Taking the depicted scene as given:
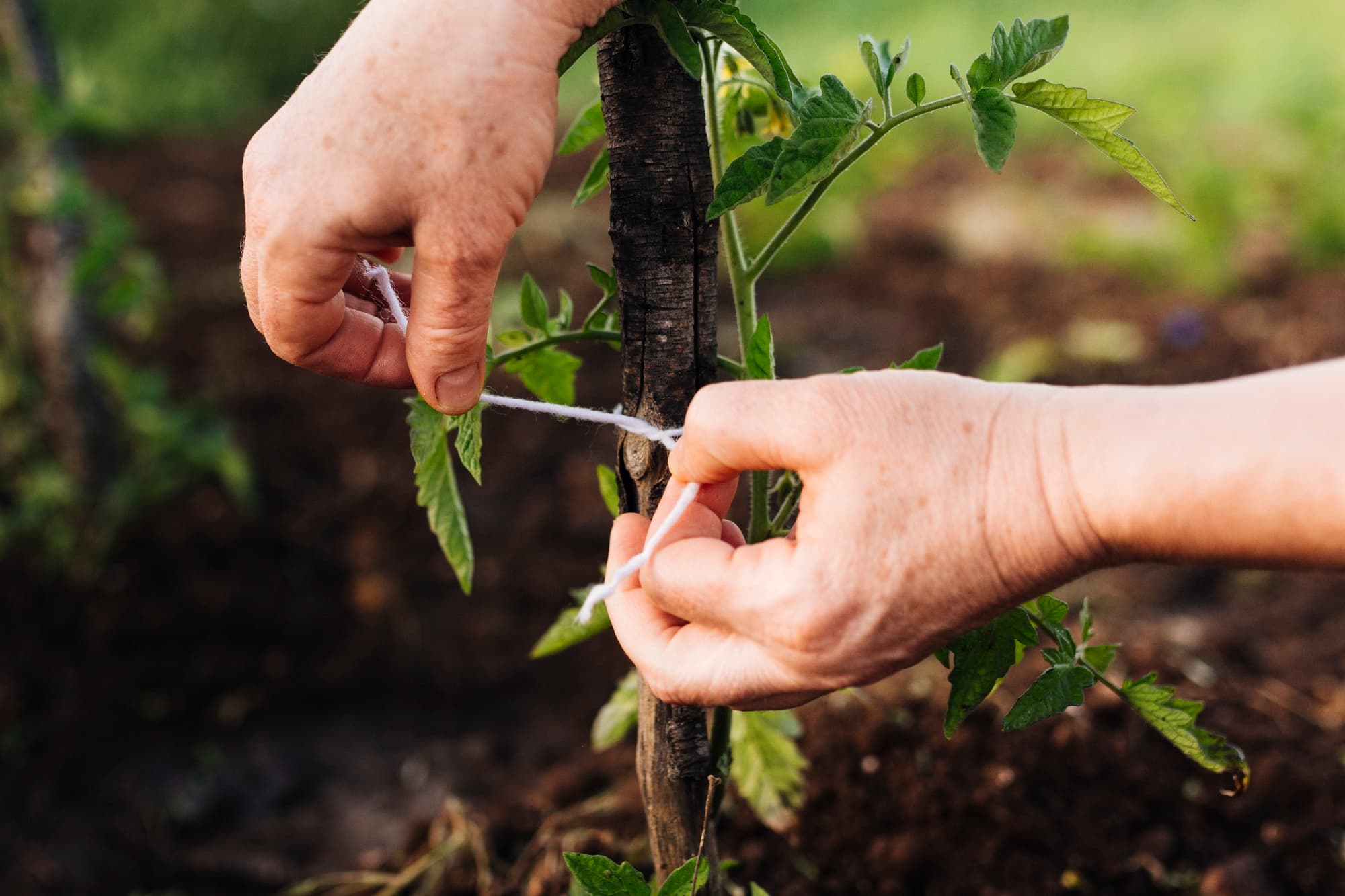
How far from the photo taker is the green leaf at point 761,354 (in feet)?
3.01

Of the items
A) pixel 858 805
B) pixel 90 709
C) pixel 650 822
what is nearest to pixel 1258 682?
pixel 858 805

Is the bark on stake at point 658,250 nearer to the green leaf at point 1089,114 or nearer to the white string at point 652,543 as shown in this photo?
the white string at point 652,543

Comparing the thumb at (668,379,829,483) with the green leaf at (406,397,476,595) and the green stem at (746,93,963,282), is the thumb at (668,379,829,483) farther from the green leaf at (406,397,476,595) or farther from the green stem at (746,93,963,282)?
the green leaf at (406,397,476,595)

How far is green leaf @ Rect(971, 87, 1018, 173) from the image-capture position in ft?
2.60

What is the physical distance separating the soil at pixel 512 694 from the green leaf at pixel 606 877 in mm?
443

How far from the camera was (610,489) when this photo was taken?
118 centimetres

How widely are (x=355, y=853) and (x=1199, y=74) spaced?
6416 mm

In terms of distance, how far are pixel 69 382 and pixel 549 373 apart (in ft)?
7.02

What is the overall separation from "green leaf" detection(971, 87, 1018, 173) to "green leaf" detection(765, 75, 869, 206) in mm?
95

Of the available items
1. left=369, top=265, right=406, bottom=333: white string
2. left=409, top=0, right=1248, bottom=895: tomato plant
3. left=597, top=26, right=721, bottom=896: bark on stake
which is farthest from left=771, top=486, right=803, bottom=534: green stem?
left=369, top=265, right=406, bottom=333: white string

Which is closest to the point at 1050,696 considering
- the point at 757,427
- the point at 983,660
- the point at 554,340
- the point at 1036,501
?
the point at 983,660

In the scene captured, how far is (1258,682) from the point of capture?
7.16 feet

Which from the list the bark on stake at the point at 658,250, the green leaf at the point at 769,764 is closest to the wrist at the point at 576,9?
the bark on stake at the point at 658,250

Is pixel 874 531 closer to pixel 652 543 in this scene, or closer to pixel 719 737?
pixel 652 543
